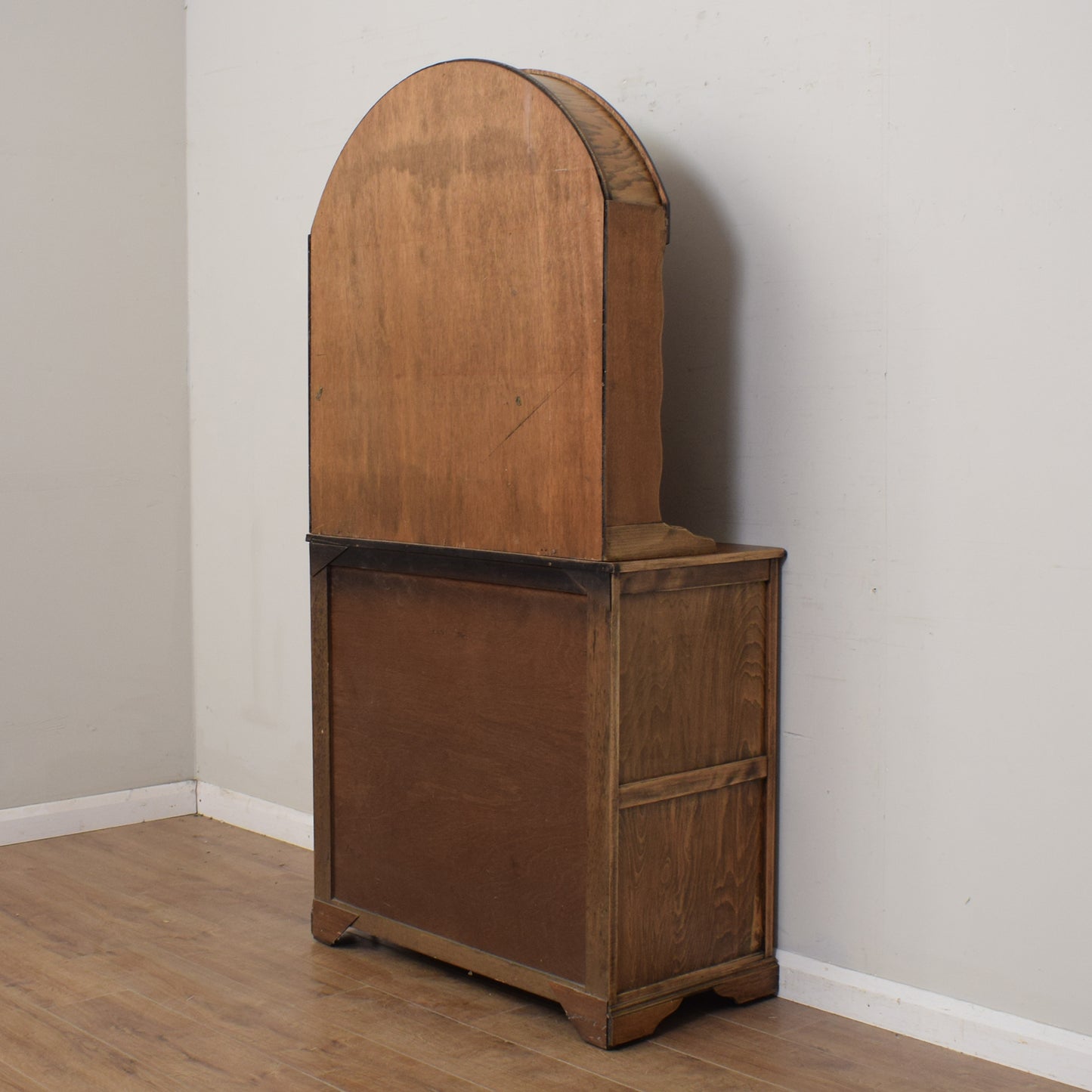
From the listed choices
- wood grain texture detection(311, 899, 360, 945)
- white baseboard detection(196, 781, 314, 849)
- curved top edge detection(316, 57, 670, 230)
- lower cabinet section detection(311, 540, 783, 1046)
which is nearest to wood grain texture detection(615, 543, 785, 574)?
lower cabinet section detection(311, 540, 783, 1046)

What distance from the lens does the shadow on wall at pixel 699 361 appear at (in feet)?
9.24

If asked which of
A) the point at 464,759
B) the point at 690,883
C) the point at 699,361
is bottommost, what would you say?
the point at 690,883

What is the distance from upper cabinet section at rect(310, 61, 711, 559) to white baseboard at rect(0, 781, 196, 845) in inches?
62.2

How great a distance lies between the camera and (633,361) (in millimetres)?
2479

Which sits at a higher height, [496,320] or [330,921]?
[496,320]

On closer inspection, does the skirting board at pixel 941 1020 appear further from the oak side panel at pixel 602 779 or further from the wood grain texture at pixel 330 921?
the wood grain texture at pixel 330 921

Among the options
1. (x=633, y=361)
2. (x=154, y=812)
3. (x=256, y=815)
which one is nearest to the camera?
(x=633, y=361)

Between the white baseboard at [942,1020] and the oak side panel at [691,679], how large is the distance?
0.46m

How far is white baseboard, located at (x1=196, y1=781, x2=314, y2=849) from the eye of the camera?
3.85 meters

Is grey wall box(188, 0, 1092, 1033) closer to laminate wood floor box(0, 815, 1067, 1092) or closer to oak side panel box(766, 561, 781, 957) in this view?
oak side panel box(766, 561, 781, 957)

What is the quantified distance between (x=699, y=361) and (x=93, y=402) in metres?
1.99

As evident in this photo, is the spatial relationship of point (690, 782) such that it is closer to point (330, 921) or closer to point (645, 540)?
point (645, 540)

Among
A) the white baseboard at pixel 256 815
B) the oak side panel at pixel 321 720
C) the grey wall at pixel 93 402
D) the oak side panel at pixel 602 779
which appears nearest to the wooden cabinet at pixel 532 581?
the oak side panel at pixel 602 779

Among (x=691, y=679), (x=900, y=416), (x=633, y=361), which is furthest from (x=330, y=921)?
(x=900, y=416)
